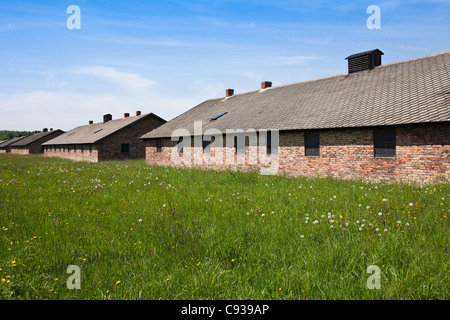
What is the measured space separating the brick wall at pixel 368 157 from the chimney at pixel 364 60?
7.92m

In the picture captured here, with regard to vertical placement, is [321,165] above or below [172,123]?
below

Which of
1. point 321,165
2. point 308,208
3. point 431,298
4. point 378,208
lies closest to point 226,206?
point 308,208

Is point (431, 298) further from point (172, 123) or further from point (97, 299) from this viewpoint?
point (172, 123)

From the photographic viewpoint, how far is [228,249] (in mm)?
4633

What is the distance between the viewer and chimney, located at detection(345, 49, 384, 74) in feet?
62.1

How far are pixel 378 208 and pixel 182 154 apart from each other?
18163mm

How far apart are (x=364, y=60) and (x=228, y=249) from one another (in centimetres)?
1899

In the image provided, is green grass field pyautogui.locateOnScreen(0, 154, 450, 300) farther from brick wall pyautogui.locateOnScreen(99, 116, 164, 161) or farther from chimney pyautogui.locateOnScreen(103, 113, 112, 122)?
chimney pyautogui.locateOnScreen(103, 113, 112, 122)

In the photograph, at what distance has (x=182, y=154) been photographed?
23359 mm

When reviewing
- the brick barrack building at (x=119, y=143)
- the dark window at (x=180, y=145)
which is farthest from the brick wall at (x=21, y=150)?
the dark window at (x=180, y=145)

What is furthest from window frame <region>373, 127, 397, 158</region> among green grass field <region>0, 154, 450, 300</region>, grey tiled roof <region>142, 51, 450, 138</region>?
green grass field <region>0, 154, 450, 300</region>

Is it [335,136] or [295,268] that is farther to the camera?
[335,136]

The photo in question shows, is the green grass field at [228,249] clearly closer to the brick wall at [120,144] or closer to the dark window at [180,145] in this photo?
the dark window at [180,145]

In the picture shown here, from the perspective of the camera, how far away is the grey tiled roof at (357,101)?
492 inches
